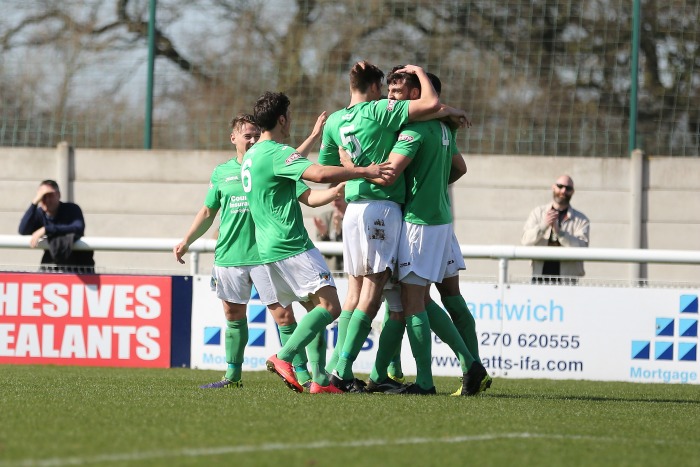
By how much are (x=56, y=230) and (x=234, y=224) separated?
354cm

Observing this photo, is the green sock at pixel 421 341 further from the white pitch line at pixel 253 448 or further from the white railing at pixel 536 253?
the white railing at pixel 536 253

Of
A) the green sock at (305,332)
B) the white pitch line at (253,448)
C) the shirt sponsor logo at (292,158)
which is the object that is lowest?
the white pitch line at (253,448)

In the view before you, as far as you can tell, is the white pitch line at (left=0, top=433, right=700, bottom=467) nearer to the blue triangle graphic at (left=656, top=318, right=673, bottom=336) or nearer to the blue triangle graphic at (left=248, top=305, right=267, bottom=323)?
the blue triangle graphic at (left=656, top=318, right=673, bottom=336)

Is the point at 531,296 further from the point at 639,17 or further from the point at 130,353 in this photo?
the point at 639,17

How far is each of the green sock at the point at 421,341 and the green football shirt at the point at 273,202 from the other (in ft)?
2.67

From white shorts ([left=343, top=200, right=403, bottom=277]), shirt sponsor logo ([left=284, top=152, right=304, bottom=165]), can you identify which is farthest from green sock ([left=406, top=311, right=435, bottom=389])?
shirt sponsor logo ([left=284, top=152, right=304, bottom=165])

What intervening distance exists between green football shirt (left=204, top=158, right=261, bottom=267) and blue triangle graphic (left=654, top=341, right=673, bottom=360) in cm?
A: 405

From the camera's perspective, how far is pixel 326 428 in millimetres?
5531

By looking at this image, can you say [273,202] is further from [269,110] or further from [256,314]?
[256,314]

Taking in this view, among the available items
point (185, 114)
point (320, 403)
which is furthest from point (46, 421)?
point (185, 114)

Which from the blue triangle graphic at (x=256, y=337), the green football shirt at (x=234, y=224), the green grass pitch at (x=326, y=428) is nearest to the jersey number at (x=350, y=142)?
the green football shirt at (x=234, y=224)

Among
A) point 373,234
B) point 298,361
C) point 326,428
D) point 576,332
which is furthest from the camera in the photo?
point 576,332

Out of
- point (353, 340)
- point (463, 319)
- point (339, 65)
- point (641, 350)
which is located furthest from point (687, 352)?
point (339, 65)

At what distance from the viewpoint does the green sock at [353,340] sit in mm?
7496
